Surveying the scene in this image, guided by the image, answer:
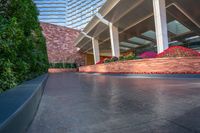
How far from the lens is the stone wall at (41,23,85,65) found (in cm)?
4528

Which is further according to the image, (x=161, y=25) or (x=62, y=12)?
(x=62, y=12)

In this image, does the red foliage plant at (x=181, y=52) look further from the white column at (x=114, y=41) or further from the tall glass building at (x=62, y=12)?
the tall glass building at (x=62, y=12)

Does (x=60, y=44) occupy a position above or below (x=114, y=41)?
above

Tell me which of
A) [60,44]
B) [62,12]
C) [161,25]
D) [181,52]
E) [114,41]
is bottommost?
[181,52]

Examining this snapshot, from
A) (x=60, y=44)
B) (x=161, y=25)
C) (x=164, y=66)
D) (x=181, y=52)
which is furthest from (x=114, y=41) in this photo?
(x=60, y=44)

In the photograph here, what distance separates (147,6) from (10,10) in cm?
1446

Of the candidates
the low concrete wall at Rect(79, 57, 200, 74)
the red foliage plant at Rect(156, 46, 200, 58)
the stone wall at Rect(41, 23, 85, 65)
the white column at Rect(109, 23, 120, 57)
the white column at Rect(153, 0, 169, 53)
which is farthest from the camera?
the stone wall at Rect(41, 23, 85, 65)

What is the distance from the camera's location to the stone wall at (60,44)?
149ft

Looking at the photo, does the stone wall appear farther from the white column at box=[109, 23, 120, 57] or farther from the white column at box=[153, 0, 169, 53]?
the white column at box=[153, 0, 169, 53]

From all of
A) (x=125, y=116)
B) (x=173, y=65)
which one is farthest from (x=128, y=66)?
(x=125, y=116)

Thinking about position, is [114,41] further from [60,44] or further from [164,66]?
[60,44]

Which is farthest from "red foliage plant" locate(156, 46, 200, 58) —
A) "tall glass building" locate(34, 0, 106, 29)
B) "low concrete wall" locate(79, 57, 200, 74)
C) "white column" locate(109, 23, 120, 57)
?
"tall glass building" locate(34, 0, 106, 29)

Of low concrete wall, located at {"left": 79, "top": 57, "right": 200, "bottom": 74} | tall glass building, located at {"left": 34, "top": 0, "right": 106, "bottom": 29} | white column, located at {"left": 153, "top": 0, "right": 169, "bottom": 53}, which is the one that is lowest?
low concrete wall, located at {"left": 79, "top": 57, "right": 200, "bottom": 74}

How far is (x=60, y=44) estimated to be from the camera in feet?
153
